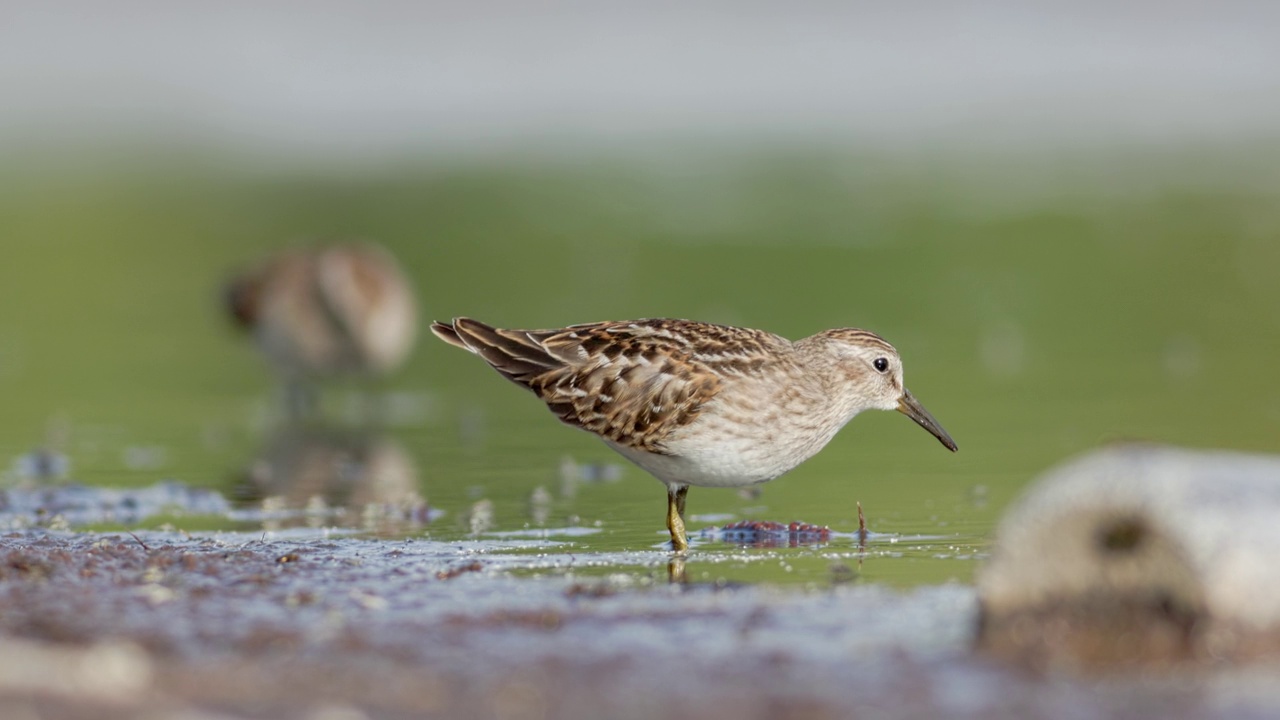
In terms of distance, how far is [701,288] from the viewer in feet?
77.0

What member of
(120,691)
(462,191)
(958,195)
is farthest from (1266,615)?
(462,191)

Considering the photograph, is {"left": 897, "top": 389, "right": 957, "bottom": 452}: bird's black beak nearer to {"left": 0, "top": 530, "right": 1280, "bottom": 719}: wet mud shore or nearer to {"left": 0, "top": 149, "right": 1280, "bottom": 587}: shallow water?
{"left": 0, "top": 149, "right": 1280, "bottom": 587}: shallow water

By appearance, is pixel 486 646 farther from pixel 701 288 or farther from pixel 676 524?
pixel 701 288

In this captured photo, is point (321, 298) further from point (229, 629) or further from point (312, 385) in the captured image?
point (229, 629)

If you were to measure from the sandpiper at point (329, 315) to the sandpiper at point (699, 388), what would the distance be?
707 centimetres

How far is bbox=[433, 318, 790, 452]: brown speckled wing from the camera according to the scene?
10195mm

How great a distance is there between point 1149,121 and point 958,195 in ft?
38.2

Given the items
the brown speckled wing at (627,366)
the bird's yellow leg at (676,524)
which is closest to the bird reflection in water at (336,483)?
the brown speckled wing at (627,366)

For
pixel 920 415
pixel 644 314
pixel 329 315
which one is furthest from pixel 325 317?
pixel 920 415

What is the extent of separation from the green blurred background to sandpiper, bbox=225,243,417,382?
535mm

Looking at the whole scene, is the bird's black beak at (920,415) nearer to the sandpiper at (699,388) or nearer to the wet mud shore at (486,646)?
the sandpiper at (699,388)

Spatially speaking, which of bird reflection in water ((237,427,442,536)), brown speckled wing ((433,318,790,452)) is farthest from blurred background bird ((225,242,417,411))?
brown speckled wing ((433,318,790,452))

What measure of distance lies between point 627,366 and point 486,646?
3.61 meters

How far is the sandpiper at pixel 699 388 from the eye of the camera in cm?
1010
